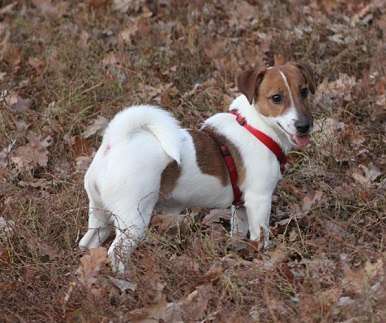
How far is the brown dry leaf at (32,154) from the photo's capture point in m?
6.75

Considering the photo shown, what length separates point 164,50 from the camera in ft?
27.7

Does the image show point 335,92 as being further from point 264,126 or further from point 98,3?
point 98,3

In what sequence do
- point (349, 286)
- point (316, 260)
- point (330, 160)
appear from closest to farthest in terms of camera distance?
point (349, 286) < point (316, 260) < point (330, 160)

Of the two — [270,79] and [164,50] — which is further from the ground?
[270,79]

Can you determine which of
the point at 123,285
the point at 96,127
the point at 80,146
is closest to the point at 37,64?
the point at 96,127

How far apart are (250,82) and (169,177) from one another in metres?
0.86

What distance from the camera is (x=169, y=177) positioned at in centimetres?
525

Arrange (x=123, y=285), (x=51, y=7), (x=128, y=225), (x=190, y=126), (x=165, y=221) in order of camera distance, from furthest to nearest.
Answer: (x=51, y=7) < (x=190, y=126) < (x=165, y=221) < (x=128, y=225) < (x=123, y=285)

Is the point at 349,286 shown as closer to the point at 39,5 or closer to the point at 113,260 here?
the point at 113,260

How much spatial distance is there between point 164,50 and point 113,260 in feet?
12.7

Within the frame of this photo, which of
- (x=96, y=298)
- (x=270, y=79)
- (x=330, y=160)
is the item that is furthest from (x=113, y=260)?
(x=330, y=160)

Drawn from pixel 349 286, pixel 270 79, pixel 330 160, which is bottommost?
pixel 330 160

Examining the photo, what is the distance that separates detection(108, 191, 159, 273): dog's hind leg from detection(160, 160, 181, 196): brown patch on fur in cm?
12

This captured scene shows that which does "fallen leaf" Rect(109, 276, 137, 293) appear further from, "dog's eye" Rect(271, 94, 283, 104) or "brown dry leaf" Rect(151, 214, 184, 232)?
"dog's eye" Rect(271, 94, 283, 104)
